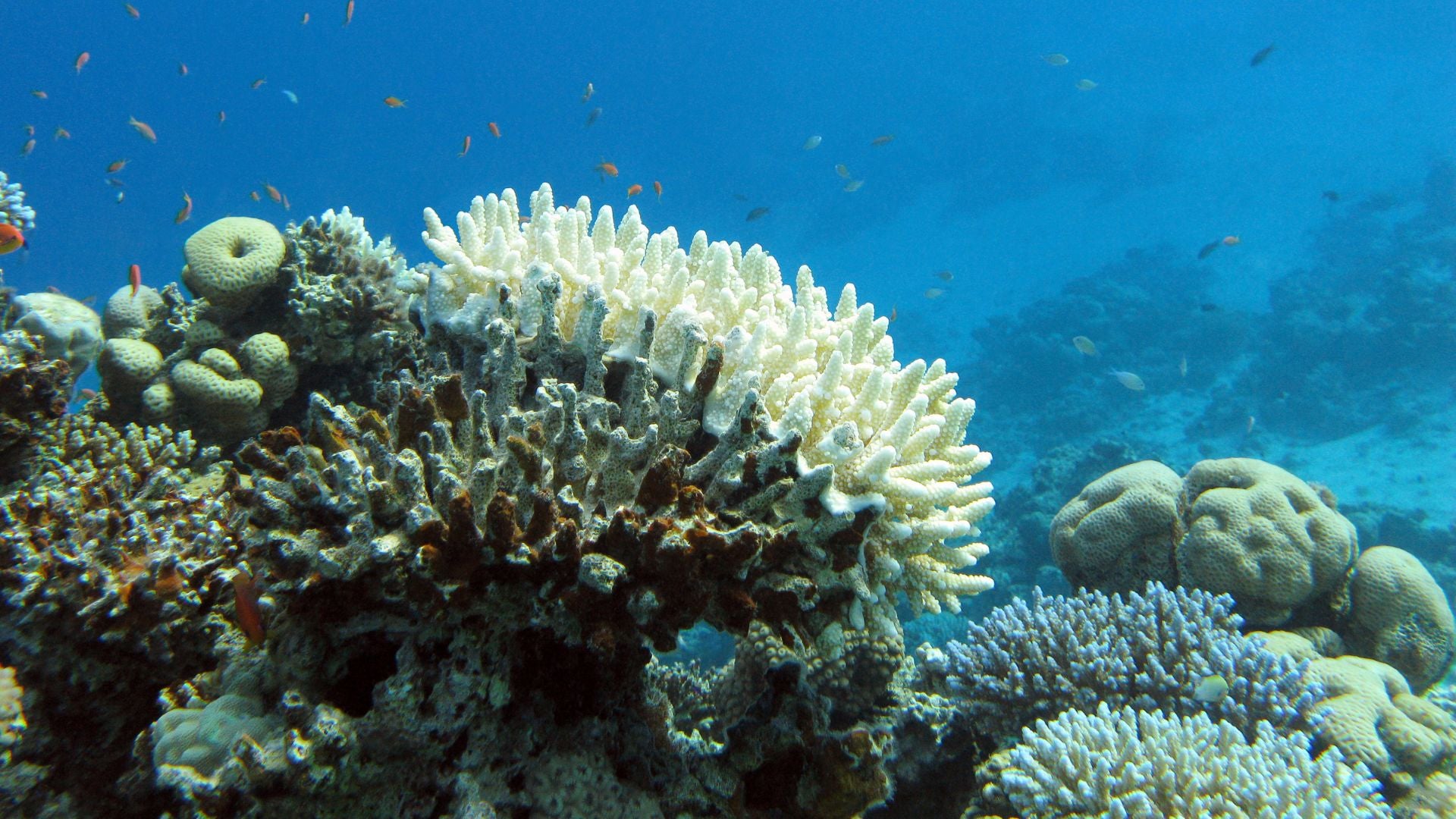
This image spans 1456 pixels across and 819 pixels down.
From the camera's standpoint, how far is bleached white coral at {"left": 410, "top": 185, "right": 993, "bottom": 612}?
2674mm

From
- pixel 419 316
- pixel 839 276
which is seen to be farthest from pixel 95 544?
pixel 839 276

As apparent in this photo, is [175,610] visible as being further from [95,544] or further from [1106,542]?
[1106,542]

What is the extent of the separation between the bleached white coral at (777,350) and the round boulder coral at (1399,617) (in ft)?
15.0

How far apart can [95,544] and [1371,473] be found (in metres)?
30.1

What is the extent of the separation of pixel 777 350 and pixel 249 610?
2.24m

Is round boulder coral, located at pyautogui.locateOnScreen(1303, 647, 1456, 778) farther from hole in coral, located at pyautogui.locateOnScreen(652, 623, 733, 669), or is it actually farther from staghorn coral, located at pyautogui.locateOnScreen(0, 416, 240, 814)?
hole in coral, located at pyautogui.locateOnScreen(652, 623, 733, 669)

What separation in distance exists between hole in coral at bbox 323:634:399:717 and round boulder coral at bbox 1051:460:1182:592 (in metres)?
5.29

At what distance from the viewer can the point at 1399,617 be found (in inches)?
204

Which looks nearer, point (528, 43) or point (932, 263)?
point (932, 263)

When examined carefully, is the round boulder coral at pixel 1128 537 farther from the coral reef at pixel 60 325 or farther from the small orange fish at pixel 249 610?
the coral reef at pixel 60 325

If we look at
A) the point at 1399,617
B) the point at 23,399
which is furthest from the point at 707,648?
the point at 23,399

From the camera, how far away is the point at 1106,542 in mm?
5523

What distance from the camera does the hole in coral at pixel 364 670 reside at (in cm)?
239

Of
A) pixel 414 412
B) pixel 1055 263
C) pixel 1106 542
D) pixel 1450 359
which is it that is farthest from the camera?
pixel 1055 263
